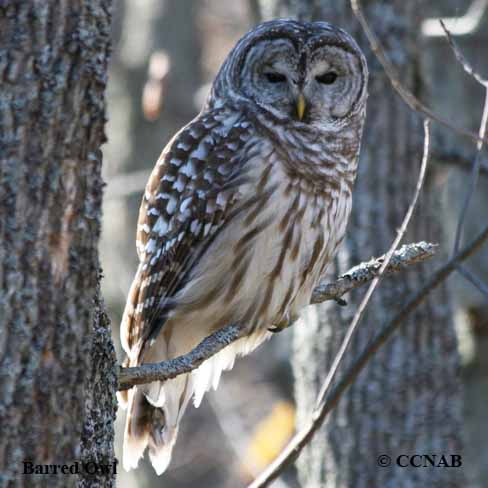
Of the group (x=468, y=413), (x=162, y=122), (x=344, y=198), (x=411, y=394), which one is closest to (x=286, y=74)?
(x=344, y=198)

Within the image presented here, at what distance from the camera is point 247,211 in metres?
3.69

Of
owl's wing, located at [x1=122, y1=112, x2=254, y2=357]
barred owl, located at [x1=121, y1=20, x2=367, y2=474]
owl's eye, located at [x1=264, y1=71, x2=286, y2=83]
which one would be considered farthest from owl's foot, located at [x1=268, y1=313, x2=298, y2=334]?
owl's eye, located at [x1=264, y1=71, x2=286, y2=83]

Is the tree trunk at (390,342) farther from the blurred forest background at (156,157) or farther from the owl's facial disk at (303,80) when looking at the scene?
the owl's facial disk at (303,80)

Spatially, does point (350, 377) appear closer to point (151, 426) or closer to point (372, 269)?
point (372, 269)

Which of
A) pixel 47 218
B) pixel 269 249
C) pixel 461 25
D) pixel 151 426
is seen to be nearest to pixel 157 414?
pixel 151 426

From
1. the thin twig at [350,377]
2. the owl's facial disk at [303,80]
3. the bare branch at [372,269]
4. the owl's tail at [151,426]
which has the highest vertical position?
the owl's facial disk at [303,80]

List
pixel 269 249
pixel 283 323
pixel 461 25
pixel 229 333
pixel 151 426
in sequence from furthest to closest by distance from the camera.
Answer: pixel 461 25
pixel 283 323
pixel 151 426
pixel 269 249
pixel 229 333

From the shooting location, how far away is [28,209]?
6.66 ft

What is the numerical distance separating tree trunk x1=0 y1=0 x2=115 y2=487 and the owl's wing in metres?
1.60

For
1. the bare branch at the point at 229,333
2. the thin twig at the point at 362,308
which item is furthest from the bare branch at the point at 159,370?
the thin twig at the point at 362,308

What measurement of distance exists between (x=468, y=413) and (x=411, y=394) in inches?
82.9

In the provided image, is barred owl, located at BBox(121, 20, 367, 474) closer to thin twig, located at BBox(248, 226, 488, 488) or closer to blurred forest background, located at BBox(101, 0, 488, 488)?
blurred forest background, located at BBox(101, 0, 488, 488)

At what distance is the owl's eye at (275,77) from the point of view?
3.93 m

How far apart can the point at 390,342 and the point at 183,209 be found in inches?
55.7
